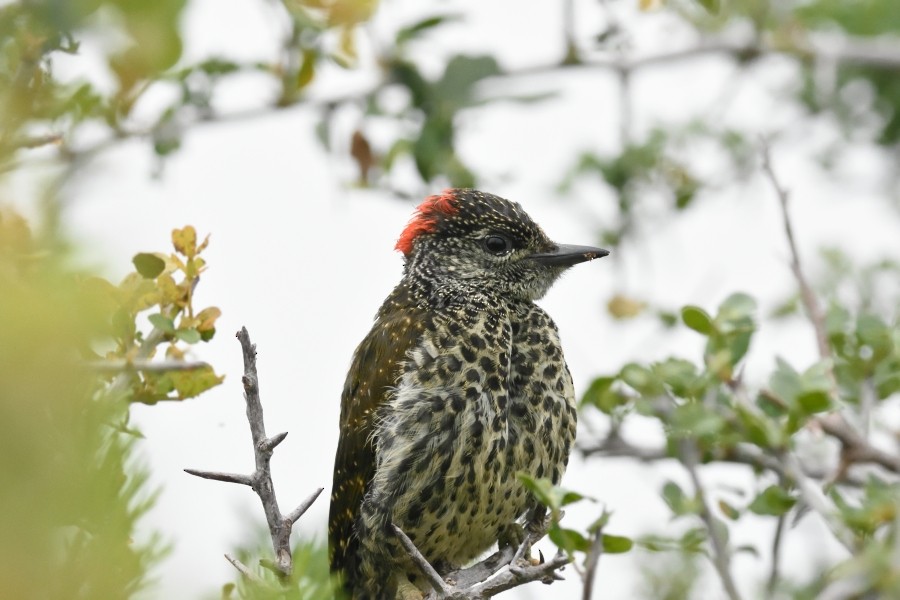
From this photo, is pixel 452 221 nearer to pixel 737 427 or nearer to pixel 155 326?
pixel 737 427

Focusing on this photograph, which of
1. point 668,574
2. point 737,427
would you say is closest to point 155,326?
point 737,427

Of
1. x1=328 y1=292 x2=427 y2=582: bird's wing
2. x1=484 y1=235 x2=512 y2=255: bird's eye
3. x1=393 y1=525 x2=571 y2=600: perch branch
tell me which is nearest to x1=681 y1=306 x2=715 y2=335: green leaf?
x1=393 y1=525 x2=571 y2=600: perch branch

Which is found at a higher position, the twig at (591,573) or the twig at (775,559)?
the twig at (591,573)

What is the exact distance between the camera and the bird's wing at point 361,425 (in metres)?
4.16

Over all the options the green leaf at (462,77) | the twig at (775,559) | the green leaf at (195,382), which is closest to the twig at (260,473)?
the green leaf at (195,382)

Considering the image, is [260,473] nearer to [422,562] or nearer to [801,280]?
[422,562]

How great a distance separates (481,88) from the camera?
4301 mm

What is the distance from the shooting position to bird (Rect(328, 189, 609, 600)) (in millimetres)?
3912

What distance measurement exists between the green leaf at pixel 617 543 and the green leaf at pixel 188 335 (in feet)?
3.30

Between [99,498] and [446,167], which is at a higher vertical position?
[99,498]

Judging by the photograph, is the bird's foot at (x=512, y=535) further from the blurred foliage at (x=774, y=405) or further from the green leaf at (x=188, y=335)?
the green leaf at (x=188, y=335)

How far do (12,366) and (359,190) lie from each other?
3893mm

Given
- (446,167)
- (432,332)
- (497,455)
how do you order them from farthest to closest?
1. (446,167)
2. (432,332)
3. (497,455)

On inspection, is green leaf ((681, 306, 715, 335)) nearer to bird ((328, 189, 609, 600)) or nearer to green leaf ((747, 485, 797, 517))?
green leaf ((747, 485, 797, 517))
